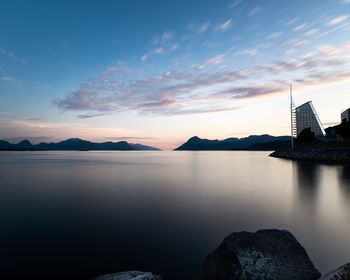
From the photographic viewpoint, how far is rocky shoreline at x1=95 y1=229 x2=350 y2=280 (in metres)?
8.39

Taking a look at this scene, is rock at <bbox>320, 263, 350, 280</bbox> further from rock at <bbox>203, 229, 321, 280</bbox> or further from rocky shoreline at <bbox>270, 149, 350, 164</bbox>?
rocky shoreline at <bbox>270, 149, 350, 164</bbox>

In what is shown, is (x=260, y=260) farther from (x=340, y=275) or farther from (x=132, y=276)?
(x=132, y=276)

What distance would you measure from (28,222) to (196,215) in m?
12.5

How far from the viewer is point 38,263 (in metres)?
11.6

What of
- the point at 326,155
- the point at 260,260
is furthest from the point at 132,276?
the point at 326,155

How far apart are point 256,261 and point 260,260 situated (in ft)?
0.48

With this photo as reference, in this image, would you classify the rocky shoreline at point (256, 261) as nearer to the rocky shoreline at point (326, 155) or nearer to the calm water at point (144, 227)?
the calm water at point (144, 227)

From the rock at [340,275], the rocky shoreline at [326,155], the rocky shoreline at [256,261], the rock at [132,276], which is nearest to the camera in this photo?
the rock at [340,275]

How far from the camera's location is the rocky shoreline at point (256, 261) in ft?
27.5

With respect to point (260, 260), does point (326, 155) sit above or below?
above

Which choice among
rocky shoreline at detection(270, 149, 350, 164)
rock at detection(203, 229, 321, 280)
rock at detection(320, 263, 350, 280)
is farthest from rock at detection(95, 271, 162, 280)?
rocky shoreline at detection(270, 149, 350, 164)

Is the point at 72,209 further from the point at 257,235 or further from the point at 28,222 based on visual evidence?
the point at 257,235

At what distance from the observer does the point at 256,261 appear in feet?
28.7

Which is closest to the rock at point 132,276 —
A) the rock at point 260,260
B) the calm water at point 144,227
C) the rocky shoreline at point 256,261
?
the rocky shoreline at point 256,261
